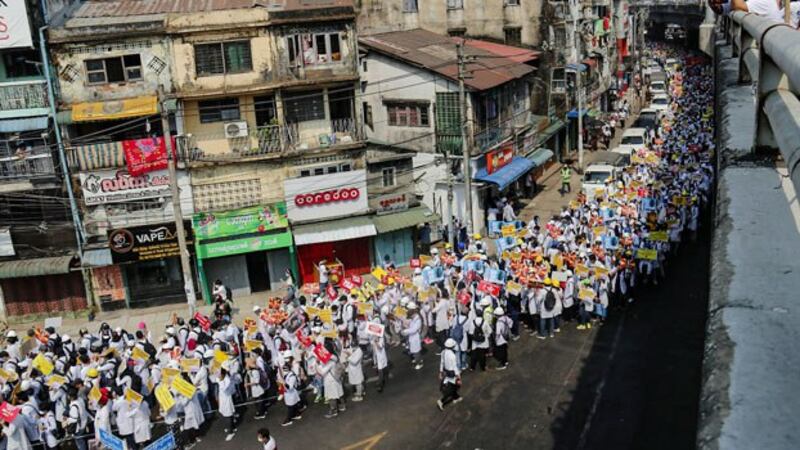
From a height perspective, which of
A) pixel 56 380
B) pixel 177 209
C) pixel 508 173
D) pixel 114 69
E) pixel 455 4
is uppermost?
pixel 455 4

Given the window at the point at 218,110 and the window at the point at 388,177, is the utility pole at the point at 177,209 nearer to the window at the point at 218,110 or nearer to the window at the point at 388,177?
the window at the point at 218,110

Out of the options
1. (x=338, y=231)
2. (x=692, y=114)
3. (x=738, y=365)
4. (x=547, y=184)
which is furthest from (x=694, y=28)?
(x=738, y=365)

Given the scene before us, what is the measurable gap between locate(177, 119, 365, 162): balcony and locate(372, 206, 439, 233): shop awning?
322cm

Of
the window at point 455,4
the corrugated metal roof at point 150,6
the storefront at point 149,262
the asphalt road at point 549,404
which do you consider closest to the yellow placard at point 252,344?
the asphalt road at point 549,404

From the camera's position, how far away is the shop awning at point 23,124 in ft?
81.1

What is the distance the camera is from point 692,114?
48000mm

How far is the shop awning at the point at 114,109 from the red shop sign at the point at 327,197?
6.02m

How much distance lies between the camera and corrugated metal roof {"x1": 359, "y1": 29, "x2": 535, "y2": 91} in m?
30.9

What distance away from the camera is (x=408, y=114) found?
32.2m

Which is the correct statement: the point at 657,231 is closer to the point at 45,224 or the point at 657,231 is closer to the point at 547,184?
the point at 547,184

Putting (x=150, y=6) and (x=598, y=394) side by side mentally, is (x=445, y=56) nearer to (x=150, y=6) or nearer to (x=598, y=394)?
(x=150, y=6)

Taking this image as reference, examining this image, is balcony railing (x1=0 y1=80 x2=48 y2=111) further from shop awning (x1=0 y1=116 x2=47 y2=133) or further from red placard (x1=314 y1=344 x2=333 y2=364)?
red placard (x1=314 y1=344 x2=333 y2=364)

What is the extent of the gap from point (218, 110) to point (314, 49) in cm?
425

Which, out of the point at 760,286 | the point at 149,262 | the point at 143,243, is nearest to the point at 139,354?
the point at 143,243
